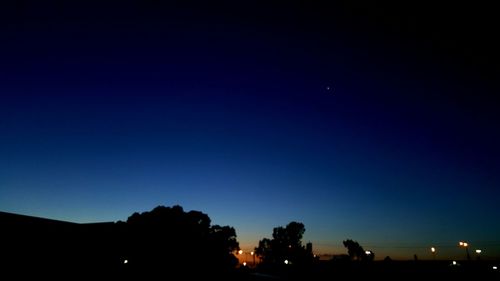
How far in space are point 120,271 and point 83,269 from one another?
3.62 m

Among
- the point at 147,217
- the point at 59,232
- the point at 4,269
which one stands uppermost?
the point at 147,217

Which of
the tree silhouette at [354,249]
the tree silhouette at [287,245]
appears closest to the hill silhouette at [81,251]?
the tree silhouette at [287,245]

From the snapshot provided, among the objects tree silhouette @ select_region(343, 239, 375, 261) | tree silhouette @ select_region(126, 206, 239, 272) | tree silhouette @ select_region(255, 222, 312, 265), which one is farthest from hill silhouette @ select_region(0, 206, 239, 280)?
tree silhouette @ select_region(343, 239, 375, 261)

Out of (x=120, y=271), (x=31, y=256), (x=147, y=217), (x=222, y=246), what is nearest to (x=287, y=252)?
(x=222, y=246)

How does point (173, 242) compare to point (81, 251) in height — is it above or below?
above

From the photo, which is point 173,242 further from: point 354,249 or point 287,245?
point 354,249

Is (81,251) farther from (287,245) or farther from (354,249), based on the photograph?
(354,249)

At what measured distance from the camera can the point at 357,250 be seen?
134875 mm

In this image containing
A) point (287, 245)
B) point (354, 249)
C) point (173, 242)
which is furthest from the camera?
point (354, 249)

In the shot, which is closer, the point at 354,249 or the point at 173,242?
the point at 173,242

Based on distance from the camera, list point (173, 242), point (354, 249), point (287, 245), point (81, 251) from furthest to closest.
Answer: point (354, 249) → point (287, 245) → point (173, 242) → point (81, 251)

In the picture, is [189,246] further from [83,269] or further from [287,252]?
[287,252]

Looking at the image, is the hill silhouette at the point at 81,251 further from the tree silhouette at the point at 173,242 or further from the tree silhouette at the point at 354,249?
the tree silhouette at the point at 354,249

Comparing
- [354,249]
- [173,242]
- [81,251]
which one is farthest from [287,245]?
[81,251]
